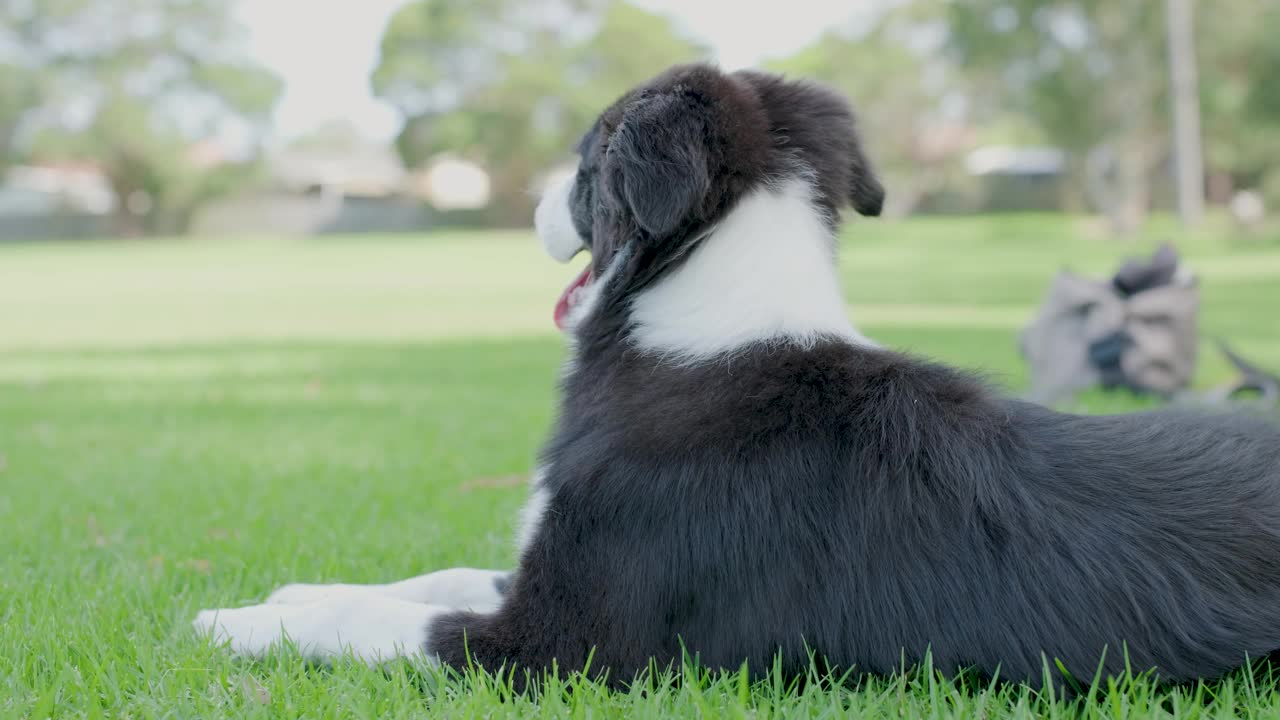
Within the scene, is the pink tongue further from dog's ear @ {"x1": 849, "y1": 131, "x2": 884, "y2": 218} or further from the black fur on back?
dog's ear @ {"x1": 849, "y1": 131, "x2": 884, "y2": 218}

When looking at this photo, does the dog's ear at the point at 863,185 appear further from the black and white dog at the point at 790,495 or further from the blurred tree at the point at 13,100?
the blurred tree at the point at 13,100

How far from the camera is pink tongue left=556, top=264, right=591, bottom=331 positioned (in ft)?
9.91

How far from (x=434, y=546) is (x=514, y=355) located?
7.12 metres

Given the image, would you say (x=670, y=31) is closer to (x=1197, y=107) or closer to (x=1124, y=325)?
(x=1197, y=107)

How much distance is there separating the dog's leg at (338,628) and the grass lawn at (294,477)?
7cm

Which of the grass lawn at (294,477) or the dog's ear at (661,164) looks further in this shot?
the dog's ear at (661,164)

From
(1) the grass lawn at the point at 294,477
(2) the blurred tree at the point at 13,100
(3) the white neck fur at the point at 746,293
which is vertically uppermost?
(2) the blurred tree at the point at 13,100

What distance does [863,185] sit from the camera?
3020 millimetres

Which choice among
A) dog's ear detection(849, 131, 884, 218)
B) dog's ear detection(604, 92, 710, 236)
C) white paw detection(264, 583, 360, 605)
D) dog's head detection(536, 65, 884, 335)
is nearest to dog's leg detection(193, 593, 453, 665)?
white paw detection(264, 583, 360, 605)

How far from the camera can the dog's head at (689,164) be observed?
8.08 feet

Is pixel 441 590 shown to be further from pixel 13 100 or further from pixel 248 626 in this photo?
pixel 13 100

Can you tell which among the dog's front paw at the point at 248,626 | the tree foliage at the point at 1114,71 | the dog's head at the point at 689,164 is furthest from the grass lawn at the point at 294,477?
the tree foliage at the point at 1114,71

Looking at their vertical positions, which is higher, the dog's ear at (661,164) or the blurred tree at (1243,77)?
the blurred tree at (1243,77)

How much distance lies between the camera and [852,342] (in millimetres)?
2629
